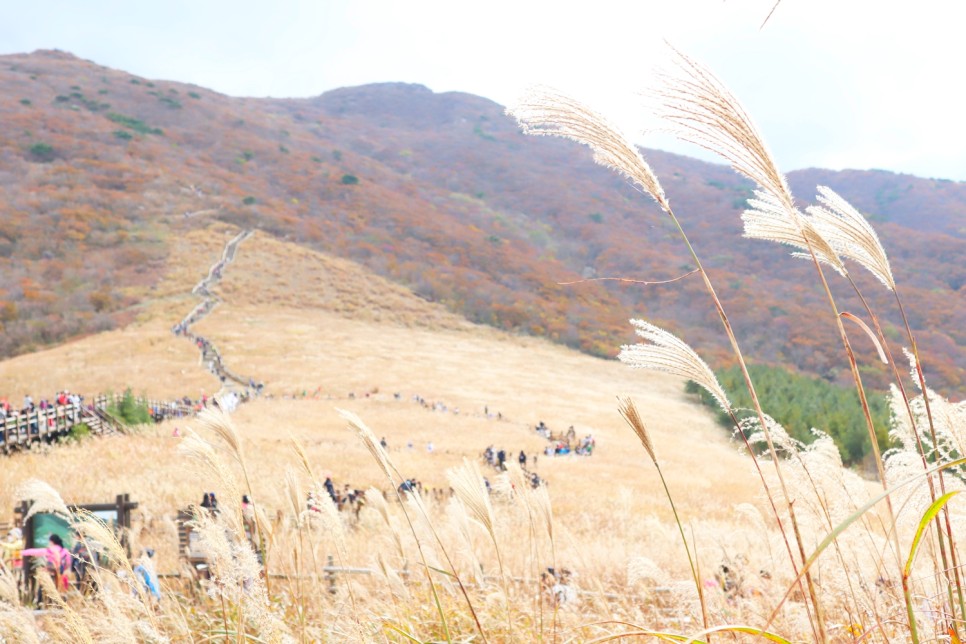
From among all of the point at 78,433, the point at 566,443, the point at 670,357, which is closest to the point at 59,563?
the point at 670,357

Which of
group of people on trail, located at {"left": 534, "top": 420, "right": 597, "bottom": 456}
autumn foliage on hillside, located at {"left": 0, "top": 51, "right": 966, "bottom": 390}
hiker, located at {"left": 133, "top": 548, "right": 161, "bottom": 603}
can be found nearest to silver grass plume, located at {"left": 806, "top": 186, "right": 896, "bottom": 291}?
hiker, located at {"left": 133, "top": 548, "right": 161, "bottom": 603}

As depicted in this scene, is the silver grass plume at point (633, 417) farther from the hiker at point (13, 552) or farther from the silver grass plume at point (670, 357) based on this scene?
the hiker at point (13, 552)

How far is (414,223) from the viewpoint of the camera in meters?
71.1

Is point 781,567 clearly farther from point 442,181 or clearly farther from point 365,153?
point 365,153

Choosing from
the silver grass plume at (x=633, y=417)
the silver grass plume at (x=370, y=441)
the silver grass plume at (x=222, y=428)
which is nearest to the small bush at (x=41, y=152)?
the silver grass plume at (x=222, y=428)

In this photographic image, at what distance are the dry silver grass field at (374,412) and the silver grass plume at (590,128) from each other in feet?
4.90

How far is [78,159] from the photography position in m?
62.2

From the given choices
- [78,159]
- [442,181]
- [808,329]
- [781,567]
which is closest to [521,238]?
[442,181]

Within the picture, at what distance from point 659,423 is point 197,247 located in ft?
Result: 145

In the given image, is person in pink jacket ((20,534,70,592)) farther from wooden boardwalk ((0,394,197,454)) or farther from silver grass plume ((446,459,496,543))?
wooden boardwalk ((0,394,197,454))

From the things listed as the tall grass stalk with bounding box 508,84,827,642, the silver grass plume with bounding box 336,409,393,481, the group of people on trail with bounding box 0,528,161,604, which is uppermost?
the tall grass stalk with bounding box 508,84,827,642

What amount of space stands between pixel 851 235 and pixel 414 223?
70.9m

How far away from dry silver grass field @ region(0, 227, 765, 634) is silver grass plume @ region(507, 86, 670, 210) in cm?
149

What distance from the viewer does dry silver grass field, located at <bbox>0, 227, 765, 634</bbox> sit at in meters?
7.63
